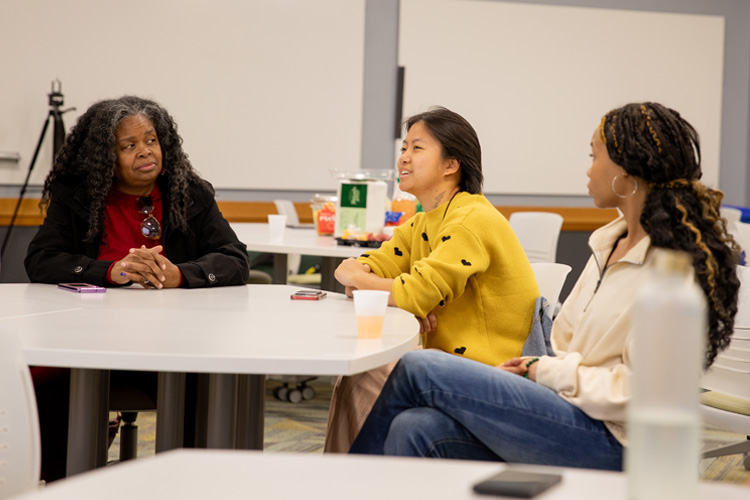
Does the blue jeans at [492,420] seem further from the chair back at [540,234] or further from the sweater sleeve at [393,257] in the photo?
the chair back at [540,234]

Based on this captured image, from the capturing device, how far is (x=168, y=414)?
1.78 m

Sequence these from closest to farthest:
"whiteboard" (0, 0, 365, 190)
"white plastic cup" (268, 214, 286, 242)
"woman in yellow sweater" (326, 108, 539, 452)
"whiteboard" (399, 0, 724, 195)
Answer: "woman in yellow sweater" (326, 108, 539, 452) < "white plastic cup" (268, 214, 286, 242) < "whiteboard" (0, 0, 365, 190) < "whiteboard" (399, 0, 724, 195)

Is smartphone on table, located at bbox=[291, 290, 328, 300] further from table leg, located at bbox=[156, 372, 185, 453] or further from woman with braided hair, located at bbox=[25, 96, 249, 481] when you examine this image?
table leg, located at bbox=[156, 372, 185, 453]

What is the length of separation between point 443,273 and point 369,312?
1.68ft

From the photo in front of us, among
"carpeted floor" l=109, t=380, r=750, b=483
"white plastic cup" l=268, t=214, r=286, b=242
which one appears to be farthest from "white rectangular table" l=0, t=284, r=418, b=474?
"white plastic cup" l=268, t=214, r=286, b=242

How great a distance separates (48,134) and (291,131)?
67.5 inches

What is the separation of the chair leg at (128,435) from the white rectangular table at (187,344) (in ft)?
1.51

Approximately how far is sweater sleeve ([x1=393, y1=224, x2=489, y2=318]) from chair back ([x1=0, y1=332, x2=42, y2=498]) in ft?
3.33

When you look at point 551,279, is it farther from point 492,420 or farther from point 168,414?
point 168,414

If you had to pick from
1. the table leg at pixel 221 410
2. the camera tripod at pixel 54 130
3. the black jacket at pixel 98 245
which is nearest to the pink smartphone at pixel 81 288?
the black jacket at pixel 98 245

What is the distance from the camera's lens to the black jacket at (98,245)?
233cm

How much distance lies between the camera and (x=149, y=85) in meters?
5.98

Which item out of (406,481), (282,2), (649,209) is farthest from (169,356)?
(282,2)

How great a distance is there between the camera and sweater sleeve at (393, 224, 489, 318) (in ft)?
6.82
